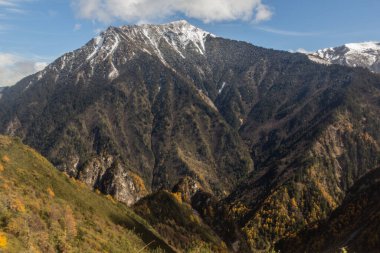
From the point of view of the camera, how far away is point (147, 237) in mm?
187125

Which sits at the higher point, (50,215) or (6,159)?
(6,159)

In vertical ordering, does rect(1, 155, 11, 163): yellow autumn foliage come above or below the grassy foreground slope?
above

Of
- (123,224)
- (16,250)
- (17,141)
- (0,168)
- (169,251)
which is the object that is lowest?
(169,251)

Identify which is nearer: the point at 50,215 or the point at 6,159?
the point at 50,215

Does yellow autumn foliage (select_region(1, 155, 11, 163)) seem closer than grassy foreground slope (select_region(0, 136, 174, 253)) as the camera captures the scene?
No

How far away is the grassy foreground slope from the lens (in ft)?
170

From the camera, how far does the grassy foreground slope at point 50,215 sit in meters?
51.8

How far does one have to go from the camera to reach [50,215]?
277ft

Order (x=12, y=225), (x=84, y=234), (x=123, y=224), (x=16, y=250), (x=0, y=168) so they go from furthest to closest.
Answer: (x=123, y=224), (x=0, y=168), (x=84, y=234), (x=12, y=225), (x=16, y=250)

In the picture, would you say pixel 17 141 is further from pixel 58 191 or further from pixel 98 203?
pixel 98 203

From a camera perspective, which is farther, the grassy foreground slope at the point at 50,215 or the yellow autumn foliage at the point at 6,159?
the yellow autumn foliage at the point at 6,159

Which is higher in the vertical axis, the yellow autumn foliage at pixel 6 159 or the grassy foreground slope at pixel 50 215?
the yellow autumn foliage at pixel 6 159

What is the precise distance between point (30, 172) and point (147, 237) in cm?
6493

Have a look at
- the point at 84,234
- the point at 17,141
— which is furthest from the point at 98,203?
the point at 84,234
